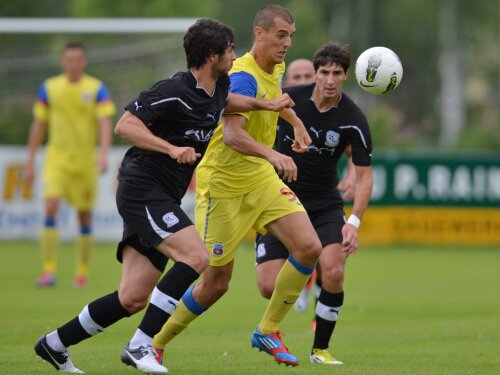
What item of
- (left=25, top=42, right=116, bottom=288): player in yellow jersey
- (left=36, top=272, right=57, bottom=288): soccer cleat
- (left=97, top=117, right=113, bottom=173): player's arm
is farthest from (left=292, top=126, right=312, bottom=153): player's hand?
(left=36, top=272, right=57, bottom=288): soccer cleat

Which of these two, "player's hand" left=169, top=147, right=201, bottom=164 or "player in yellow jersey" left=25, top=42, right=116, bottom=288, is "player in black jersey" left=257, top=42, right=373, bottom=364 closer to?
"player's hand" left=169, top=147, right=201, bottom=164

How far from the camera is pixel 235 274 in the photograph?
52.6 feet

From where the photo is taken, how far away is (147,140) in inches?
277

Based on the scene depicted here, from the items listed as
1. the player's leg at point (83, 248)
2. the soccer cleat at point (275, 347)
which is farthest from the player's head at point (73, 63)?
the soccer cleat at point (275, 347)

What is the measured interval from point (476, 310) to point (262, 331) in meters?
4.24

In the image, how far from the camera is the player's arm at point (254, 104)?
7.72 metres

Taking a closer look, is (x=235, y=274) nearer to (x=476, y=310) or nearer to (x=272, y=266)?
(x=476, y=310)

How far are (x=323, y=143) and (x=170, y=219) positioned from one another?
2190 mm

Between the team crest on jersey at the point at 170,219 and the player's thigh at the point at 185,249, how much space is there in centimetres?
7

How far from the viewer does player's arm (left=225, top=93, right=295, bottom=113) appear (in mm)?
7719

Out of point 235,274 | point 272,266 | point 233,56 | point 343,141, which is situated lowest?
point 235,274

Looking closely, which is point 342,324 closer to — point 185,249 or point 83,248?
point 185,249

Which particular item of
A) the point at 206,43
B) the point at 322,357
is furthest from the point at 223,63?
the point at 322,357

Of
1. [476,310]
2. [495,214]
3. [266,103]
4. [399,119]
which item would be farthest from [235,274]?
[399,119]
